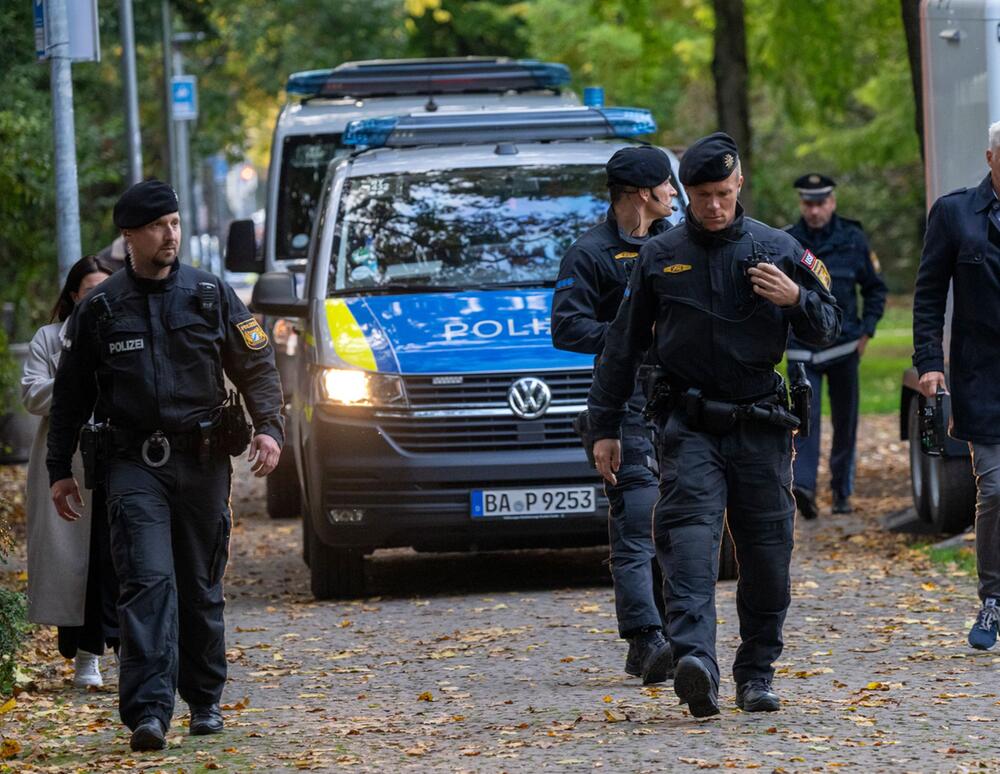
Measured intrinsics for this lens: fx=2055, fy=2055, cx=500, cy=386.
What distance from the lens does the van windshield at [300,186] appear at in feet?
47.2

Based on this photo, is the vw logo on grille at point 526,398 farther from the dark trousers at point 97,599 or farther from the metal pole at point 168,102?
the metal pole at point 168,102

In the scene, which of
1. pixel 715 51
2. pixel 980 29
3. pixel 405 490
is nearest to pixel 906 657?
pixel 405 490

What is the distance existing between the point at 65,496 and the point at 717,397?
2.22m

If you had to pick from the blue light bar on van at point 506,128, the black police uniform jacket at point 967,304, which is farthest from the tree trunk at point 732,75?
the black police uniform jacket at point 967,304

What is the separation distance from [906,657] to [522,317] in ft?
9.37

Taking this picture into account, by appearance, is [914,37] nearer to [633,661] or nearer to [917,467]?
[917,467]

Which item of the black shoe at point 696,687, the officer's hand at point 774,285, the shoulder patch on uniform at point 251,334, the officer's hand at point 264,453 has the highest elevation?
the officer's hand at point 774,285

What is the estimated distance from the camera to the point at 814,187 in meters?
13.1

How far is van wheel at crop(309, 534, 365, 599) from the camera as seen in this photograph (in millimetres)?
10273

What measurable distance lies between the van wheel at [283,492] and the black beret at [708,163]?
787 centimetres

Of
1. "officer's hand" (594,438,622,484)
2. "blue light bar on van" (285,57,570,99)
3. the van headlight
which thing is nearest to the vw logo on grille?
the van headlight

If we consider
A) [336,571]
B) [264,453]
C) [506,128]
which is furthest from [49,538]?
[506,128]

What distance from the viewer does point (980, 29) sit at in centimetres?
1019

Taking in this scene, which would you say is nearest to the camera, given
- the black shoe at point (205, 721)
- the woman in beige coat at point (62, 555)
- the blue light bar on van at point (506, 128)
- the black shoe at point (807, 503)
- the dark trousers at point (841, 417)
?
the black shoe at point (205, 721)
